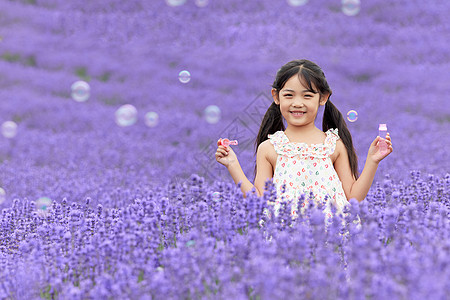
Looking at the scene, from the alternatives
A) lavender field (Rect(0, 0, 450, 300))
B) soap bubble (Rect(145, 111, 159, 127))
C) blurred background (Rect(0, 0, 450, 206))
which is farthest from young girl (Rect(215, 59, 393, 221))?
soap bubble (Rect(145, 111, 159, 127))

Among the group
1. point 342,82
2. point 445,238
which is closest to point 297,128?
point 445,238

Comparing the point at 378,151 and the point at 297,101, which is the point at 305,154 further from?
the point at 378,151

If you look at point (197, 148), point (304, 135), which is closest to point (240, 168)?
point (304, 135)

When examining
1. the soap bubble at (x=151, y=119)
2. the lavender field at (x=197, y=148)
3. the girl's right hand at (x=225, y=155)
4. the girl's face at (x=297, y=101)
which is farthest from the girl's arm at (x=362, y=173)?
the soap bubble at (x=151, y=119)

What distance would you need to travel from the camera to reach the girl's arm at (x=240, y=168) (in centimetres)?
374

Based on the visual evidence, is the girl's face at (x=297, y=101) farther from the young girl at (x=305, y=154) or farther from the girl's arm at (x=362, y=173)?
the girl's arm at (x=362, y=173)

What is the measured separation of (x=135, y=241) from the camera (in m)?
2.54

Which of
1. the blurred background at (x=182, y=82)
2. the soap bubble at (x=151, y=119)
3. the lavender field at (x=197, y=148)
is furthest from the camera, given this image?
the soap bubble at (x=151, y=119)

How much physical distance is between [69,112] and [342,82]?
6106 mm

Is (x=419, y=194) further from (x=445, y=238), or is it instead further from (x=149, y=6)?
(x=149, y=6)

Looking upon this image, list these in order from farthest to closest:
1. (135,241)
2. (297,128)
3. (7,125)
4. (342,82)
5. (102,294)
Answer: (342,82) < (7,125) < (297,128) < (135,241) < (102,294)

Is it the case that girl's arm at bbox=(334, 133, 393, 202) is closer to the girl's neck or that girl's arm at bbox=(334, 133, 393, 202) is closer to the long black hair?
the long black hair

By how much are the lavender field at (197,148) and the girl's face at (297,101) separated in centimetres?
67

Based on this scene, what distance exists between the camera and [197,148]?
341 inches
